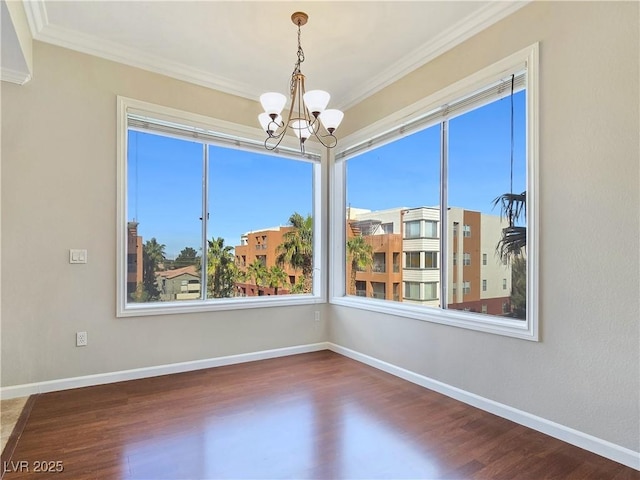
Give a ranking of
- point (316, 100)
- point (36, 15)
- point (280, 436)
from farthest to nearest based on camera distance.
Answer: point (36, 15) → point (316, 100) → point (280, 436)

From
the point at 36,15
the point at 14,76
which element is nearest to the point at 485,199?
the point at 36,15

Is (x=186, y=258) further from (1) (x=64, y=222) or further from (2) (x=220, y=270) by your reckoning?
(1) (x=64, y=222)

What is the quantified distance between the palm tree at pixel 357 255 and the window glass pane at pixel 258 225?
0.52m

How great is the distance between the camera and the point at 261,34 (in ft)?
9.86

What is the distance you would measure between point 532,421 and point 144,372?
3.24 metres

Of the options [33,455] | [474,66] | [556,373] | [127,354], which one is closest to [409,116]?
[474,66]

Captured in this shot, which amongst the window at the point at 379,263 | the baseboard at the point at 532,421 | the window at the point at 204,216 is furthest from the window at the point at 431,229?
the window at the point at 204,216

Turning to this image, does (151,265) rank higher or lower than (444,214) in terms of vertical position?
lower

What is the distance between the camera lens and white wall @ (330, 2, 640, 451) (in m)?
2.04

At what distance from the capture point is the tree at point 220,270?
13.0ft

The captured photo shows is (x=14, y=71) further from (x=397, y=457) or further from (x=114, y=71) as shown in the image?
(x=397, y=457)

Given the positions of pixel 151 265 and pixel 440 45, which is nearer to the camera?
pixel 440 45

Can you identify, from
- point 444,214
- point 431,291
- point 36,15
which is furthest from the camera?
point 431,291

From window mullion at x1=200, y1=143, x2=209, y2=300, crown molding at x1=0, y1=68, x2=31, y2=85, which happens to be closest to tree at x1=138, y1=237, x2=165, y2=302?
window mullion at x1=200, y1=143, x2=209, y2=300
